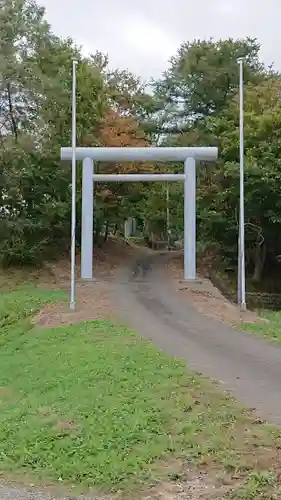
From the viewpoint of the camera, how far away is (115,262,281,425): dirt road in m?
7.40

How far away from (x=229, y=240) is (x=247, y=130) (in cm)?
494

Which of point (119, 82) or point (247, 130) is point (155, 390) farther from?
point (119, 82)

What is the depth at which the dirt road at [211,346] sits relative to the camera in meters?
7.40

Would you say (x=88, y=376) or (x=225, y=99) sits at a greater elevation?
(x=225, y=99)

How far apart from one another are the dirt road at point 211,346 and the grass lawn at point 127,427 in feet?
1.38

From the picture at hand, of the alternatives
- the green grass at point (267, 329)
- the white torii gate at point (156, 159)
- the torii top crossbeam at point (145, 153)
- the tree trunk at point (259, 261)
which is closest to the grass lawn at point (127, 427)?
the green grass at point (267, 329)

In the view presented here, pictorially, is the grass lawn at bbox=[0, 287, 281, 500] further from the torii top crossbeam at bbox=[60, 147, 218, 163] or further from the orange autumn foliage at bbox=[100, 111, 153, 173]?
the orange autumn foliage at bbox=[100, 111, 153, 173]

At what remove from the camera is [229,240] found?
84.5ft

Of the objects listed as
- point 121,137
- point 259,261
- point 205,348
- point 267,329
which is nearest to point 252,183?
point 259,261

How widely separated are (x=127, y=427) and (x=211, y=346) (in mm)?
4780

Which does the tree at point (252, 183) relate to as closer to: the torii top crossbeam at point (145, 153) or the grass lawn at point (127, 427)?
the torii top crossbeam at point (145, 153)

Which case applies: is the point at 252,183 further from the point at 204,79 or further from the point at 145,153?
the point at 204,79

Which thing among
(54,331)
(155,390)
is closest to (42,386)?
(155,390)

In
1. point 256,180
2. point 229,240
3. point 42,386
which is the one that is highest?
point 256,180
